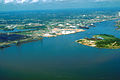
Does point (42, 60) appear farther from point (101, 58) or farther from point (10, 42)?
point (10, 42)

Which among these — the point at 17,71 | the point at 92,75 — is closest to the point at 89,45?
the point at 92,75

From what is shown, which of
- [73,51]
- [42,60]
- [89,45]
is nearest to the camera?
[42,60]

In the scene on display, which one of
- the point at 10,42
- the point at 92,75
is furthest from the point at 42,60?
the point at 10,42

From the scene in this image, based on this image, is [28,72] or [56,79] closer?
[56,79]

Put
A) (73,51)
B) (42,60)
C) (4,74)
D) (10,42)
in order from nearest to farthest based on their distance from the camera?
1. (4,74)
2. (42,60)
3. (73,51)
4. (10,42)

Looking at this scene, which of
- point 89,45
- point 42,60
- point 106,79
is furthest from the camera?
point 89,45

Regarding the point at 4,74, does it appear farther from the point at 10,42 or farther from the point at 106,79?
the point at 10,42
